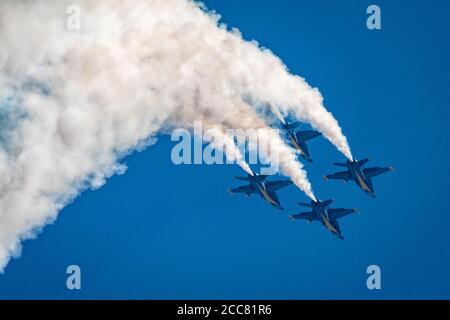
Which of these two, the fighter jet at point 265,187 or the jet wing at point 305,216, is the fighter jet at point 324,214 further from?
the fighter jet at point 265,187

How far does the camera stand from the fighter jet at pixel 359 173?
51406 mm

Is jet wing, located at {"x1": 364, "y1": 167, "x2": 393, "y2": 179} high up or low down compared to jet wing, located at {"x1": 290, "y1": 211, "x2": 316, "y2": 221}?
up

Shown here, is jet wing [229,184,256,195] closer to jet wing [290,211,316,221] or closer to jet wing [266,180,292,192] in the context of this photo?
jet wing [266,180,292,192]

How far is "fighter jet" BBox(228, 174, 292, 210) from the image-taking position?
5208cm

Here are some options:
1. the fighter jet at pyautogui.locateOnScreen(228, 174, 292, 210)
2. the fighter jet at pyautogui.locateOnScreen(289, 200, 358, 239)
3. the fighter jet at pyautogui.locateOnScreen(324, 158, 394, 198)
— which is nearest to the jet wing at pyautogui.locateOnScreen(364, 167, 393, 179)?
the fighter jet at pyautogui.locateOnScreen(324, 158, 394, 198)

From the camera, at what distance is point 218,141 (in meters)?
45.5

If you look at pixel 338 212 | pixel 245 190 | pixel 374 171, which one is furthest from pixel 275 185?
pixel 374 171

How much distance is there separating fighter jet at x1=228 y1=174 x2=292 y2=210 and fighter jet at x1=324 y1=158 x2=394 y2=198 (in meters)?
2.69

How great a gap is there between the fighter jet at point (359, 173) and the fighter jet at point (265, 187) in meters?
2.69
